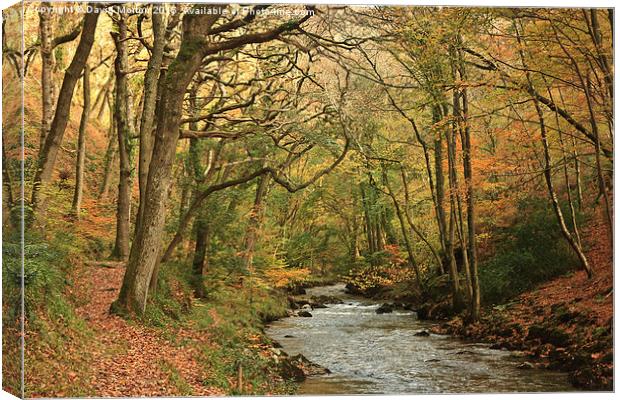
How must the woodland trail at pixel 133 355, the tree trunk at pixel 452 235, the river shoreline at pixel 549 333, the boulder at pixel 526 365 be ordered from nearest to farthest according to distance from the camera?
the woodland trail at pixel 133 355 < the river shoreline at pixel 549 333 < the boulder at pixel 526 365 < the tree trunk at pixel 452 235

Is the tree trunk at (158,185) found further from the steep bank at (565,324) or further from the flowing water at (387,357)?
the steep bank at (565,324)

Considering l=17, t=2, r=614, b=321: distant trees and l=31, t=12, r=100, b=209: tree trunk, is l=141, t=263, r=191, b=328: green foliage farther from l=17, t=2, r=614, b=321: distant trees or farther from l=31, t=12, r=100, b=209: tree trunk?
l=31, t=12, r=100, b=209: tree trunk

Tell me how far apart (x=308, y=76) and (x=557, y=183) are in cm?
353

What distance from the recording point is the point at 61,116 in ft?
26.3

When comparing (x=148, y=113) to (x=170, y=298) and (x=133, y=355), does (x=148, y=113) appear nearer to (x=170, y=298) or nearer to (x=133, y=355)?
(x=170, y=298)

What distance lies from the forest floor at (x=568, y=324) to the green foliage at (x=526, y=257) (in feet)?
0.52

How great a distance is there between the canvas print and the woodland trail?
0.03m

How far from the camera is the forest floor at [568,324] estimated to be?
708 centimetres


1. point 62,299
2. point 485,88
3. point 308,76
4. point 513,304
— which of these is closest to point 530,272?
point 513,304

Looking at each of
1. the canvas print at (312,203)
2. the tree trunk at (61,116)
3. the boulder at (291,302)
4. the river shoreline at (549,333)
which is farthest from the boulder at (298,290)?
the tree trunk at (61,116)

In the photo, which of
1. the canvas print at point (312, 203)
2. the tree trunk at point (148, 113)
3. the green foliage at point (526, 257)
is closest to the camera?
the canvas print at point (312, 203)

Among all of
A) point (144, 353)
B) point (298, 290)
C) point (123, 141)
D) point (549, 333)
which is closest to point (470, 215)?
point (549, 333)

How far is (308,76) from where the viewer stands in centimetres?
863

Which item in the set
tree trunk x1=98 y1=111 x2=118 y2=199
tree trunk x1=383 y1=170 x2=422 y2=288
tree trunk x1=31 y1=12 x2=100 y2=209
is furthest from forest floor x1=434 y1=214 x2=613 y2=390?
tree trunk x1=31 y1=12 x2=100 y2=209
